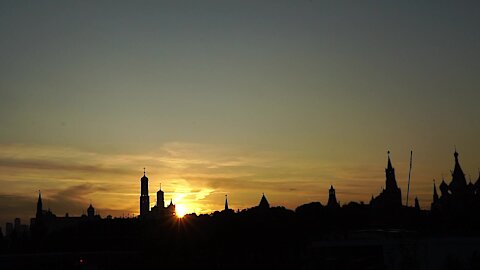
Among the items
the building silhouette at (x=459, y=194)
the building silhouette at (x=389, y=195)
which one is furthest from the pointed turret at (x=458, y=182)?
the building silhouette at (x=389, y=195)

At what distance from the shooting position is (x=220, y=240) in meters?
95.5

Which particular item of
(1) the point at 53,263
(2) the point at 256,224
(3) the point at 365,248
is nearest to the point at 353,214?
(2) the point at 256,224

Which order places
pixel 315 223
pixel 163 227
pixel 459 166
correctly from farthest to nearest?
pixel 459 166 < pixel 163 227 < pixel 315 223

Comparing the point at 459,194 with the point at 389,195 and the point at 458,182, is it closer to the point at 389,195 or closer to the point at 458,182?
the point at 458,182

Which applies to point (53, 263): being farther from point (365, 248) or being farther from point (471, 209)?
point (471, 209)

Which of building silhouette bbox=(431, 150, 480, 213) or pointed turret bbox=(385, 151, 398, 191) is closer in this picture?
building silhouette bbox=(431, 150, 480, 213)

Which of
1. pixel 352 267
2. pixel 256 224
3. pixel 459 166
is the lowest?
pixel 352 267

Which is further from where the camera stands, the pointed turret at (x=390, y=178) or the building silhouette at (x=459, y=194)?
the pointed turret at (x=390, y=178)

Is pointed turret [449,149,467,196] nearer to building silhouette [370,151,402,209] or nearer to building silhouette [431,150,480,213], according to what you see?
building silhouette [431,150,480,213]

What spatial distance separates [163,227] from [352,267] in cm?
4541

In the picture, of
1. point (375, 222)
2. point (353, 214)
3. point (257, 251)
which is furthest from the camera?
point (375, 222)

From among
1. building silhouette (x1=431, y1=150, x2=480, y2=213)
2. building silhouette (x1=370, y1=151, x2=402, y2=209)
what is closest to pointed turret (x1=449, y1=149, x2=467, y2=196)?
building silhouette (x1=431, y1=150, x2=480, y2=213)

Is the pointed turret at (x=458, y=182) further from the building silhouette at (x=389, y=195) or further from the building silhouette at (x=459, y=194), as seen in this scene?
the building silhouette at (x=389, y=195)

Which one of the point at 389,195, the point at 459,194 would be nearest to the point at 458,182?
the point at 459,194
